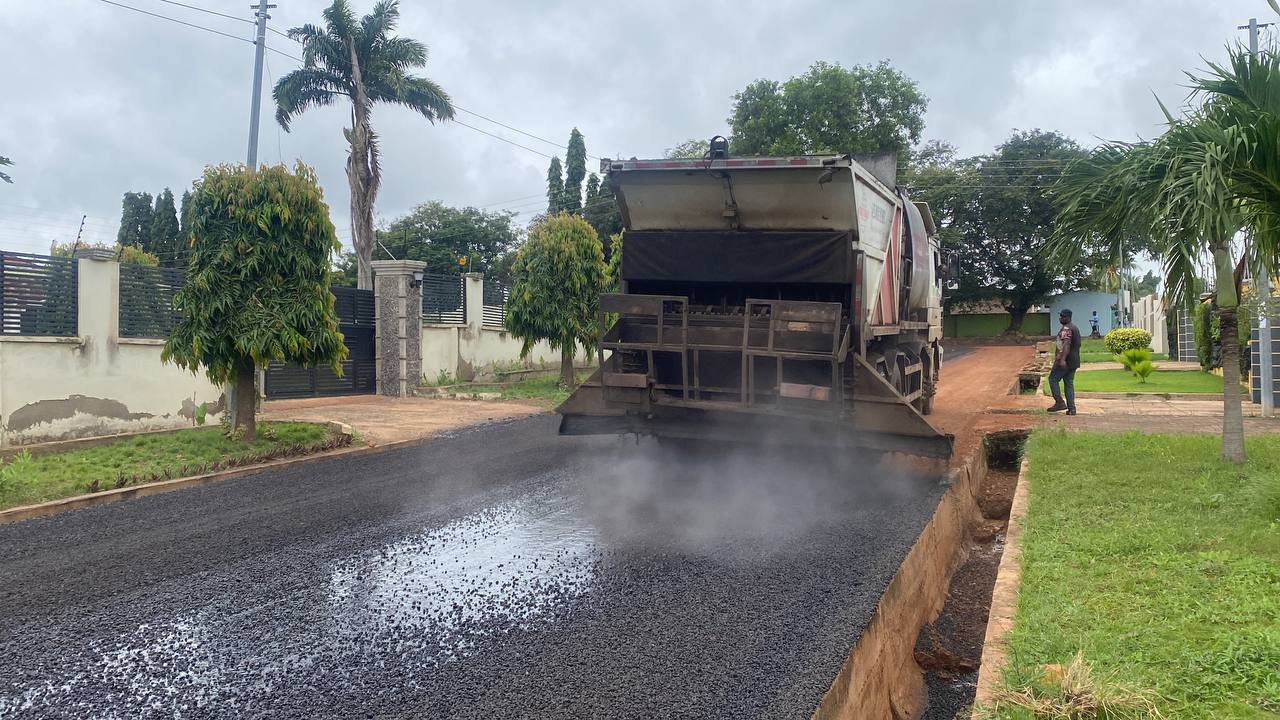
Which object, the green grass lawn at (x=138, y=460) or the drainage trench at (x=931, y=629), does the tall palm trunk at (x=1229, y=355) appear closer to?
the drainage trench at (x=931, y=629)

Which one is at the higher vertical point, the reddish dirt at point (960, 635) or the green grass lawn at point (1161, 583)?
the green grass lawn at point (1161, 583)

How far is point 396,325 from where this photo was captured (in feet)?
60.1

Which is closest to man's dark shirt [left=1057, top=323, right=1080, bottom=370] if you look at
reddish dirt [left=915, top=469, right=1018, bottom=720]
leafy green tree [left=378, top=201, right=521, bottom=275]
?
reddish dirt [left=915, top=469, right=1018, bottom=720]

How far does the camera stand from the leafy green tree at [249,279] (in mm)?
9508

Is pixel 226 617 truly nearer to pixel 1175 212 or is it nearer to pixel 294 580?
pixel 294 580

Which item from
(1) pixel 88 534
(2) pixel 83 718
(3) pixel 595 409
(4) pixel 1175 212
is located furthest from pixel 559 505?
(4) pixel 1175 212

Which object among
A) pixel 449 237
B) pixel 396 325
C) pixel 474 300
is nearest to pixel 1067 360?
pixel 396 325

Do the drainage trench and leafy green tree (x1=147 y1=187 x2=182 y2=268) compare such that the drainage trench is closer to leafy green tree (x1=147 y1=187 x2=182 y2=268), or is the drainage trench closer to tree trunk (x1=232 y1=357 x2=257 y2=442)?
tree trunk (x1=232 y1=357 x2=257 y2=442)

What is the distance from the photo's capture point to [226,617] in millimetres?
4406

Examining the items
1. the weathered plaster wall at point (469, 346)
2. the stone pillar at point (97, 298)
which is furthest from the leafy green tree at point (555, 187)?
the stone pillar at point (97, 298)

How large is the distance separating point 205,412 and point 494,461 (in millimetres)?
5363

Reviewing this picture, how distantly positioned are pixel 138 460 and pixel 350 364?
8.93 m

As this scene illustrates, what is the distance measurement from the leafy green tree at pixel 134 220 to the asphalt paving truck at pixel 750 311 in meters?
46.4

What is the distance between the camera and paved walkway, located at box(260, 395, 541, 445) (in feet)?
41.3
